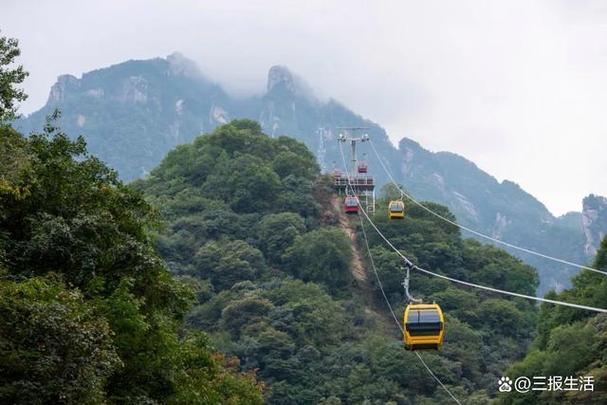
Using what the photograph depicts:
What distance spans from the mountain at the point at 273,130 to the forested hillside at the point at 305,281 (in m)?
82.1

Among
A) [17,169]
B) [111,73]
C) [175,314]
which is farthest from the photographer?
[111,73]

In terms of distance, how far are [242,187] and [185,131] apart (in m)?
104

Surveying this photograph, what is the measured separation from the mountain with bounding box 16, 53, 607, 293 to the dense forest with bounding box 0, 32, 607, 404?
3242 inches

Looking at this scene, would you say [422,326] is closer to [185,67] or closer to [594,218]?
[594,218]

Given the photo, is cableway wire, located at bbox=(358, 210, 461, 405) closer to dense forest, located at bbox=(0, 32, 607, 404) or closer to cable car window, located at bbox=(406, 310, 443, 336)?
dense forest, located at bbox=(0, 32, 607, 404)

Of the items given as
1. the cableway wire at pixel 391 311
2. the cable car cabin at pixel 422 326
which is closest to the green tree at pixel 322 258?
the cableway wire at pixel 391 311

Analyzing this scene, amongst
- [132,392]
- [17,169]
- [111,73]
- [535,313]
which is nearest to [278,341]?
[535,313]

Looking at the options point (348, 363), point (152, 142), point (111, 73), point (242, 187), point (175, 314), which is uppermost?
point (111, 73)

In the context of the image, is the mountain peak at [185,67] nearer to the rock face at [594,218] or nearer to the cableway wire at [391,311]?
the rock face at [594,218]

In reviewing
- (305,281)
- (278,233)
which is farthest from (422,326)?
(278,233)

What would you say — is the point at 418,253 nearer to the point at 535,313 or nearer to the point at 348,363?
the point at 535,313

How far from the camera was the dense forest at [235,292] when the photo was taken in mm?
14811

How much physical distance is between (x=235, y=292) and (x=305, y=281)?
496 cm

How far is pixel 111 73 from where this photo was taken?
165500 millimetres
